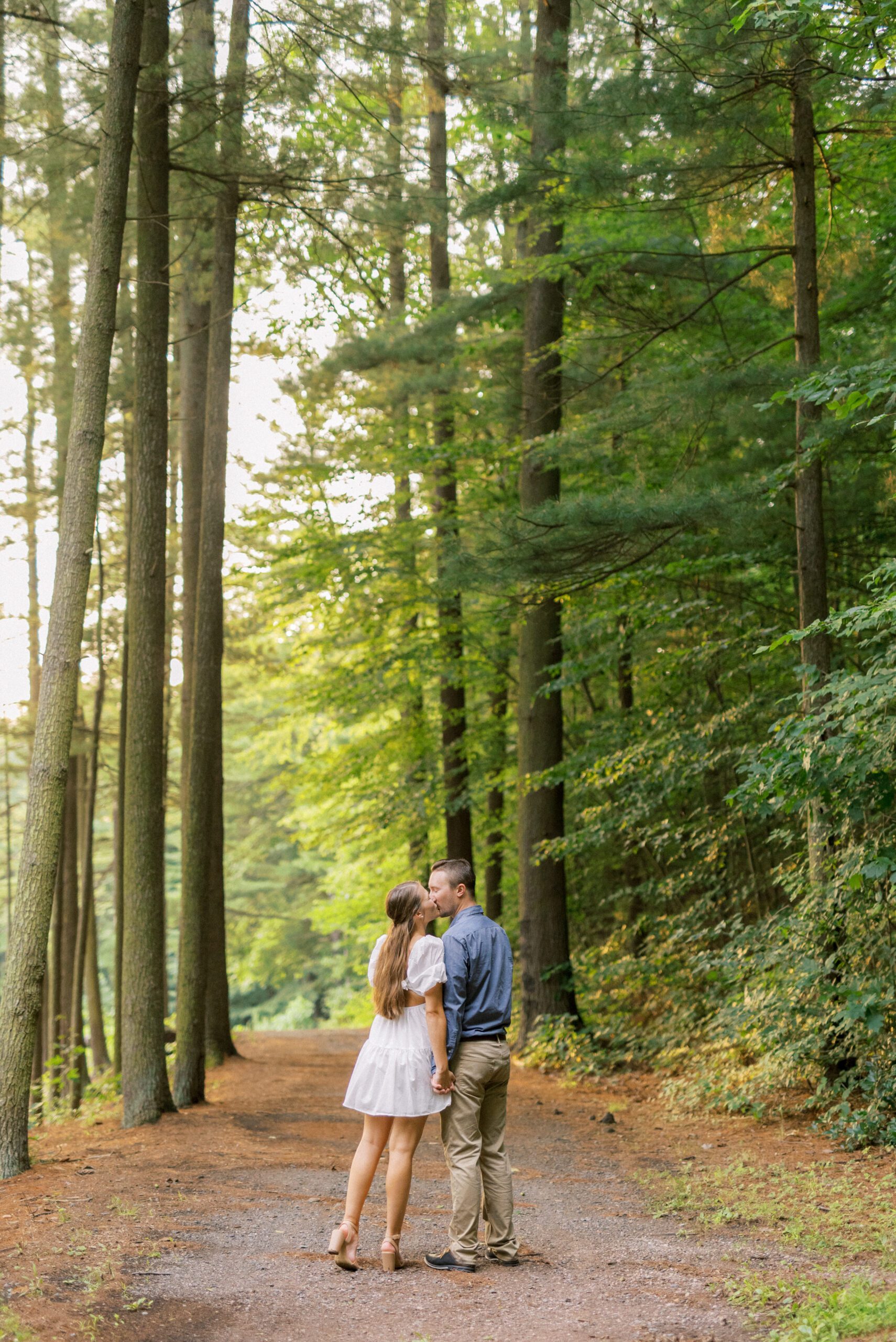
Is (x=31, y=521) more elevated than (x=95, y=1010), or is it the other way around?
(x=31, y=521)

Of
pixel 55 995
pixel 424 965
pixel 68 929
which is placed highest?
pixel 424 965

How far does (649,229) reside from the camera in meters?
11.2

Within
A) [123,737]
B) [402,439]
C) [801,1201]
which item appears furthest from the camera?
[402,439]

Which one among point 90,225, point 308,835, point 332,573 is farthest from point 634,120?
point 308,835

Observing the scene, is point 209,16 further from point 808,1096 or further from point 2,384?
point 808,1096

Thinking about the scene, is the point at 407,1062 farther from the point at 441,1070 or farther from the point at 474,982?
the point at 474,982

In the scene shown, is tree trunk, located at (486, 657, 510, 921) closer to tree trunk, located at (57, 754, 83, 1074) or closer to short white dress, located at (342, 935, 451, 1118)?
tree trunk, located at (57, 754, 83, 1074)

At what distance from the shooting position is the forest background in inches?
301

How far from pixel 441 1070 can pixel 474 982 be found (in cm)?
40

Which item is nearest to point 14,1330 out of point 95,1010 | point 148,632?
point 148,632

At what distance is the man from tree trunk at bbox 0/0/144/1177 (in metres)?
3.30

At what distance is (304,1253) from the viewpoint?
4.76 metres

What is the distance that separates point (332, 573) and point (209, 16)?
651 cm

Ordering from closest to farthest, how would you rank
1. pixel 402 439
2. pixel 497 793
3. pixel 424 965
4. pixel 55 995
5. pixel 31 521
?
1. pixel 424 965
2. pixel 402 439
3. pixel 55 995
4. pixel 31 521
5. pixel 497 793
